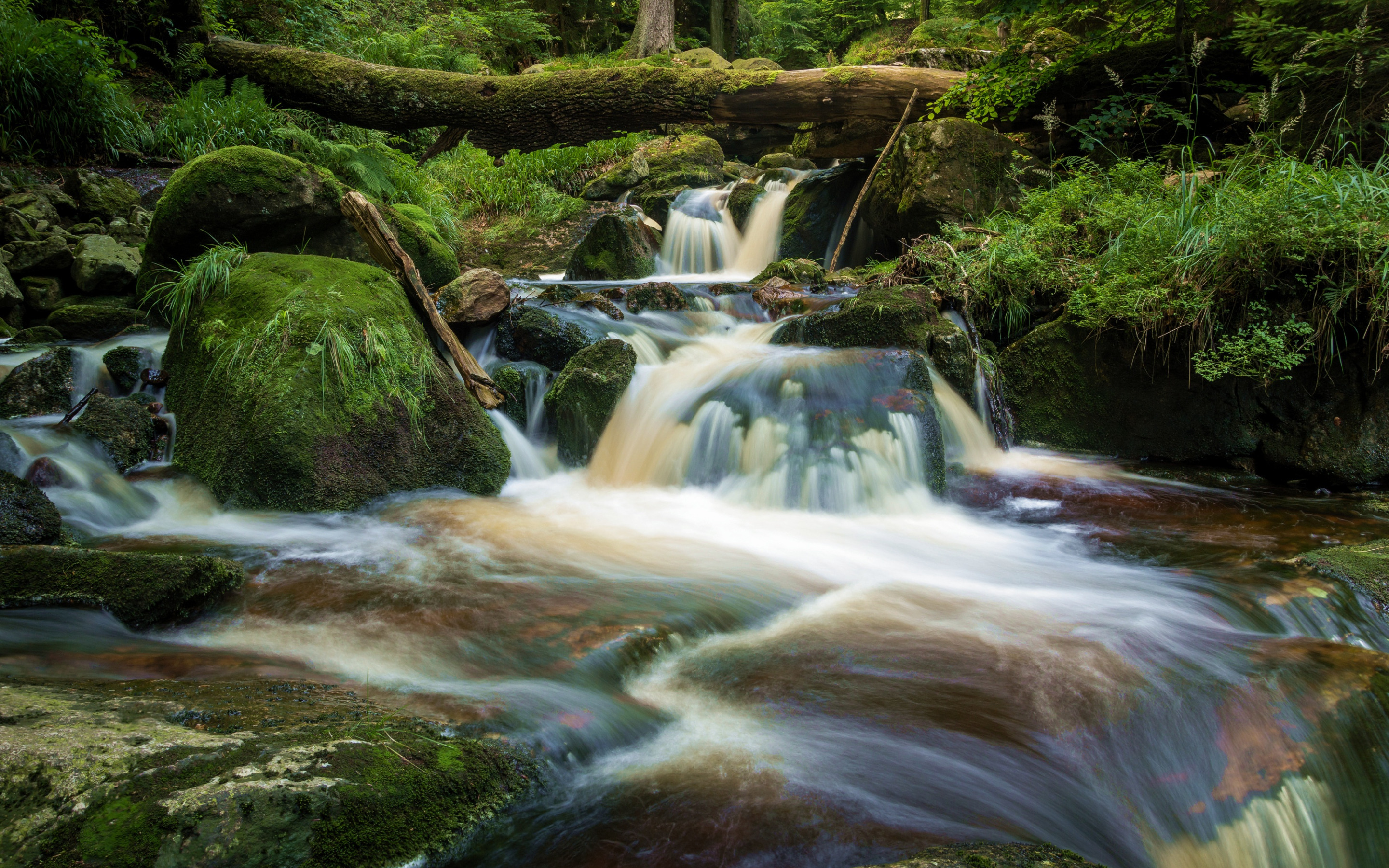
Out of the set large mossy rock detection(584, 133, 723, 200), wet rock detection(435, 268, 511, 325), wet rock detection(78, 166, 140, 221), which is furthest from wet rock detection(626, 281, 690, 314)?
large mossy rock detection(584, 133, 723, 200)

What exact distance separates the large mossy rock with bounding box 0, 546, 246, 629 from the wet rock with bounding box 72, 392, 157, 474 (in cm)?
199

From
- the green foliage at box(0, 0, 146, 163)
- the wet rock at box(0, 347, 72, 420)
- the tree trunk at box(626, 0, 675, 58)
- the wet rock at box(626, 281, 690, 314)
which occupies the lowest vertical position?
the wet rock at box(0, 347, 72, 420)

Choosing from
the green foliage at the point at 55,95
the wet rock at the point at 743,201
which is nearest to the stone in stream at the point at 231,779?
the green foliage at the point at 55,95

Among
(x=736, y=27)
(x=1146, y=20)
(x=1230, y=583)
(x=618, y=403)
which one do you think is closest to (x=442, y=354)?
(x=618, y=403)

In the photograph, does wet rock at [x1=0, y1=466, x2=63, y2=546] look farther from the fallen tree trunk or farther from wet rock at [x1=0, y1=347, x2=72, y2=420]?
the fallen tree trunk

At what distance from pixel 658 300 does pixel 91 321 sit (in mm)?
5015

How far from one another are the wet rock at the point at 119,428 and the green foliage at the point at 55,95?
5650mm

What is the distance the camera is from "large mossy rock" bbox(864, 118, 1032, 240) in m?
7.71

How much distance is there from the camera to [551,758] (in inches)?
A: 83.0

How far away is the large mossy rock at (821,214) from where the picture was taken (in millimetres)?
10336

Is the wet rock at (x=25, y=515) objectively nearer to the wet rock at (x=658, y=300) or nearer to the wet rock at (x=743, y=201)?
the wet rock at (x=658, y=300)

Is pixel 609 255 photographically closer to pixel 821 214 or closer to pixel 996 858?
pixel 821 214

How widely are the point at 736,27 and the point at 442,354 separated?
2043 centimetres

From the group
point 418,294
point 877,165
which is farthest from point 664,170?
point 418,294
